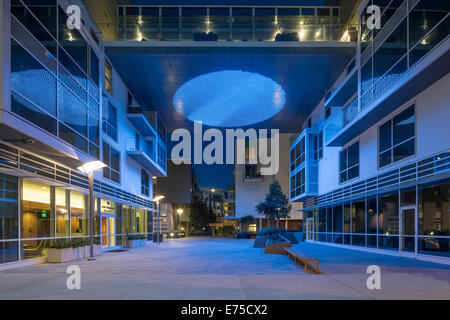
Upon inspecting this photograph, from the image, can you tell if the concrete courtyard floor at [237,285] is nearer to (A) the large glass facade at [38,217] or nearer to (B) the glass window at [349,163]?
(A) the large glass facade at [38,217]

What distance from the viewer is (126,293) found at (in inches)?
286

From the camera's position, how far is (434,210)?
13711 mm

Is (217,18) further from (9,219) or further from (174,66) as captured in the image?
(9,219)

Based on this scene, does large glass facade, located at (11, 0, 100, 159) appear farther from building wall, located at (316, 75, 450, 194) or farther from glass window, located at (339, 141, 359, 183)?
glass window, located at (339, 141, 359, 183)

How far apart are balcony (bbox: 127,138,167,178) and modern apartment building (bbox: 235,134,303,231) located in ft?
78.7

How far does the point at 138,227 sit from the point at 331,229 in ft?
54.2

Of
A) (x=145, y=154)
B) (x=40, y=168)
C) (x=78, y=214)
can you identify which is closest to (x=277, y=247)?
(x=78, y=214)

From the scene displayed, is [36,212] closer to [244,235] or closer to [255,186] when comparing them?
[244,235]

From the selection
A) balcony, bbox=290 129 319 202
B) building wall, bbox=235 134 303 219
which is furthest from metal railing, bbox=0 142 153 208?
building wall, bbox=235 134 303 219

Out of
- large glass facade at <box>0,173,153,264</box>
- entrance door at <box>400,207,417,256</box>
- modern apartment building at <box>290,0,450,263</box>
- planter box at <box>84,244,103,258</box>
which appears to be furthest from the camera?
planter box at <box>84,244,103,258</box>

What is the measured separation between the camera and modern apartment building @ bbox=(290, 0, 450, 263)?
42.7 ft

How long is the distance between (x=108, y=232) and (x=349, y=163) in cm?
1675

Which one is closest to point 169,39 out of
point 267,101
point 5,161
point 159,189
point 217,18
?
point 217,18

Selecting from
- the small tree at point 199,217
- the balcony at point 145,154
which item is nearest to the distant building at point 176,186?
the small tree at point 199,217
